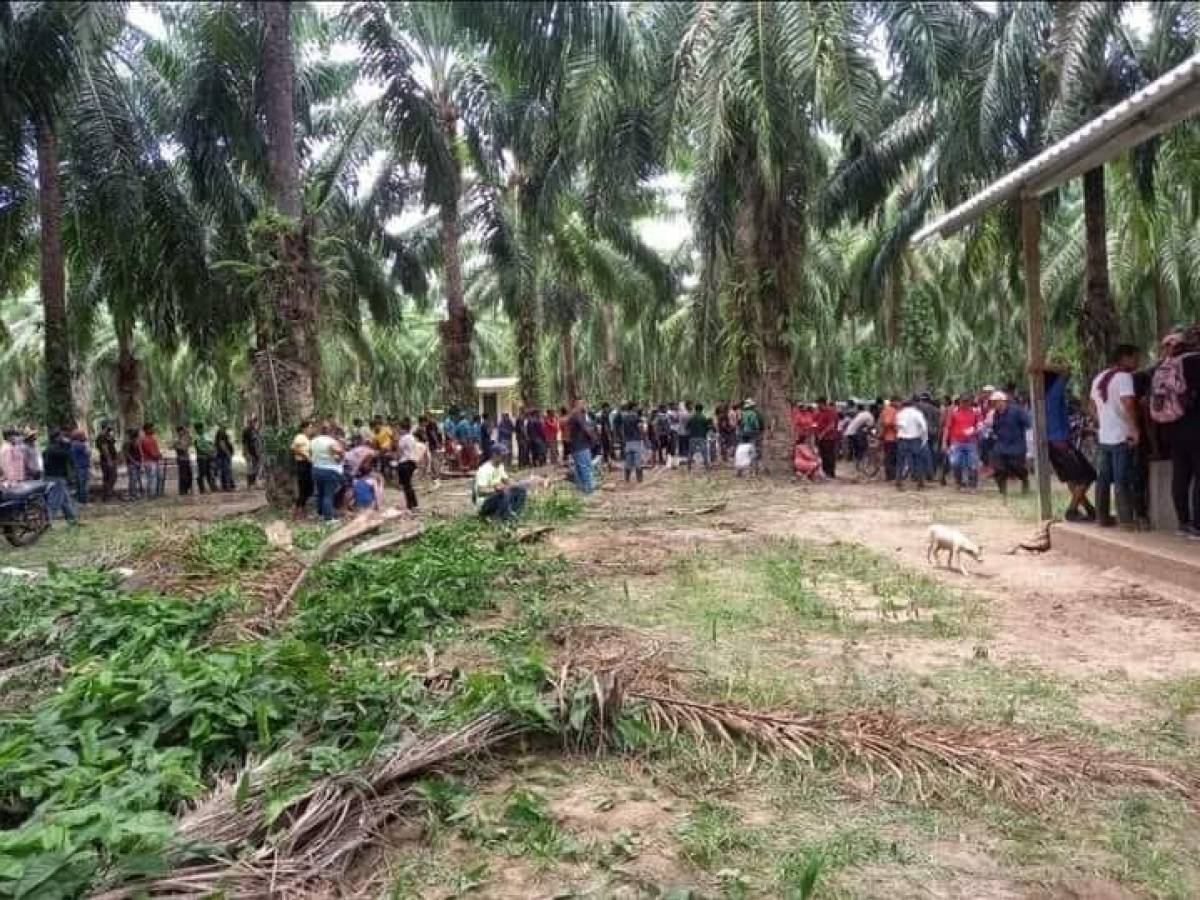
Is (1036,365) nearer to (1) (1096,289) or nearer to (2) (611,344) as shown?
(1) (1096,289)

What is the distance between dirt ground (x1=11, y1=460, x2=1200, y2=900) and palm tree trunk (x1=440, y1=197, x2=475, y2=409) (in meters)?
13.1

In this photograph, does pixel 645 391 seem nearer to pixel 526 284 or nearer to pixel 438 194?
pixel 526 284

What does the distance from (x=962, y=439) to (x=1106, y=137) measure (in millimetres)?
7717

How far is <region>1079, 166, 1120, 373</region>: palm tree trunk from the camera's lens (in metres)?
13.1

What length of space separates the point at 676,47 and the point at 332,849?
14.9 m

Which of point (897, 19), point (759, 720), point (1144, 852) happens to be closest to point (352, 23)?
point (897, 19)

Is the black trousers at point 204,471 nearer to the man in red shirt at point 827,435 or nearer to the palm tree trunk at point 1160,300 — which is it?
the man in red shirt at point 827,435

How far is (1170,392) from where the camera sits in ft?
23.3

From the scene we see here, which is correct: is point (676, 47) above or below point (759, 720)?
above

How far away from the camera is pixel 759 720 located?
420 cm

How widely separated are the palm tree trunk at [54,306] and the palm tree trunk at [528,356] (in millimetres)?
9680

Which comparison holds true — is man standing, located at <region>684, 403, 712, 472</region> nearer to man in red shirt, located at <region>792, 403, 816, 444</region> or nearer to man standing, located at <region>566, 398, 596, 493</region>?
man in red shirt, located at <region>792, 403, 816, 444</region>

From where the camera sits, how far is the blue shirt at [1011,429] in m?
12.7

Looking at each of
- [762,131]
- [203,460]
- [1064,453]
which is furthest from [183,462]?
[1064,453]
